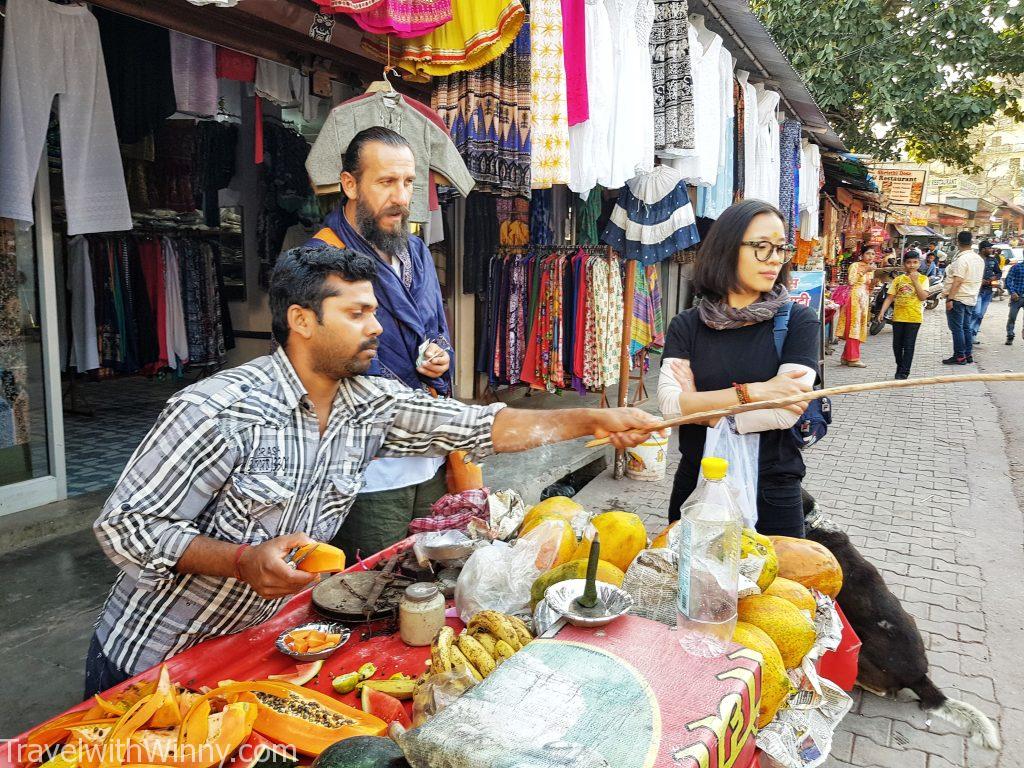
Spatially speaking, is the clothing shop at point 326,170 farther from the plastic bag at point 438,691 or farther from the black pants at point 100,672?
the plastic bag at point 438,691

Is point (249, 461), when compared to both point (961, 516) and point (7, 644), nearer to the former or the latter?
point (7, 644)

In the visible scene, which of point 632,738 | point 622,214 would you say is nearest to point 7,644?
point 632,738

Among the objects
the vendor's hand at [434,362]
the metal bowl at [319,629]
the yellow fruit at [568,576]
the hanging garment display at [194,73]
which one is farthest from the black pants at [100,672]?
the hanging garment display at [194,73]

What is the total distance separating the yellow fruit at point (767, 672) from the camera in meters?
1.78

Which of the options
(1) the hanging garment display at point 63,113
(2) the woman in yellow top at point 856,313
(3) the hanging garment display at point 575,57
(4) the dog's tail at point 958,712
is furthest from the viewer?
(2) the woman in yellow top at point 856,313

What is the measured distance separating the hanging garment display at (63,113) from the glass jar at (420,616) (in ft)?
11.0

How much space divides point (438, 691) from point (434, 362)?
5.29ft

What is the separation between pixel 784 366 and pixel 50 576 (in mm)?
4216

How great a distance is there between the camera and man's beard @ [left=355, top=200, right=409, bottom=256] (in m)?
2.91

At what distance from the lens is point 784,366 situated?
270 cm

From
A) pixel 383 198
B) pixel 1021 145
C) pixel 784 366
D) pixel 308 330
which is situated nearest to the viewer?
pixel 308 330

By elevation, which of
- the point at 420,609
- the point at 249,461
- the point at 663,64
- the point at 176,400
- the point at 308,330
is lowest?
the point at 420,609

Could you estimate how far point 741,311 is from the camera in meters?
2.78

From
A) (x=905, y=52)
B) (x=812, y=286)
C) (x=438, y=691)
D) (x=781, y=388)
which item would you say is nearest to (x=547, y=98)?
(x=781, y=388)
